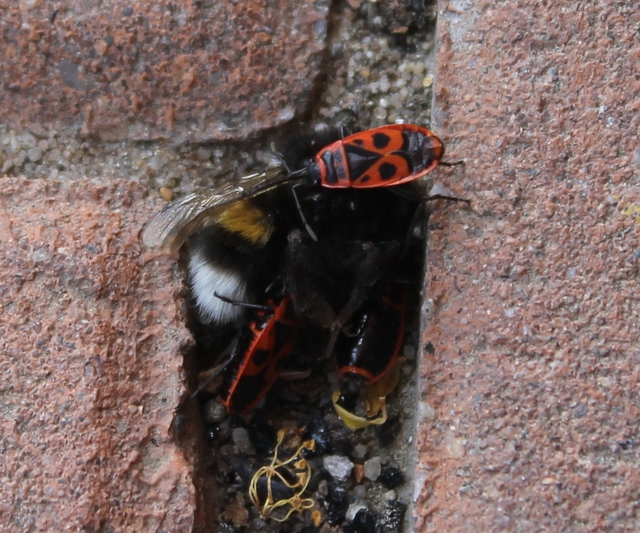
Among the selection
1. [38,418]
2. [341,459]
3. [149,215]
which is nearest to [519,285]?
[341,459]

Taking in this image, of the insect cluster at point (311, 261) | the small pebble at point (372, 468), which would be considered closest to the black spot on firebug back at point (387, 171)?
the insect cluster at point (311, 261)

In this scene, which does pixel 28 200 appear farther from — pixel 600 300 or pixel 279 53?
pixel 600 300

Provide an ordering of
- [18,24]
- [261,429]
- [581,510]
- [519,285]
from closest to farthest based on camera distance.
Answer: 1. [581,510]
2. [519,285]
3. [18,24]
4. [261,429]

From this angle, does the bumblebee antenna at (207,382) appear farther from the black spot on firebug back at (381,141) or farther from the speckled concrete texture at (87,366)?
the black spot on firebug back at (381,141)

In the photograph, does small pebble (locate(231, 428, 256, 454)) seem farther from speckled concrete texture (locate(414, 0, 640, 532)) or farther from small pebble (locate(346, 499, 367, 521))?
speckled concrete texture (locate(414, 0, 640, 532))

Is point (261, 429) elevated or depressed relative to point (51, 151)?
depressed

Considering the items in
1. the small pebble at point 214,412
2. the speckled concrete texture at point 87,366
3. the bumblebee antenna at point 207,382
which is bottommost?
the small pebble at point 214,412
